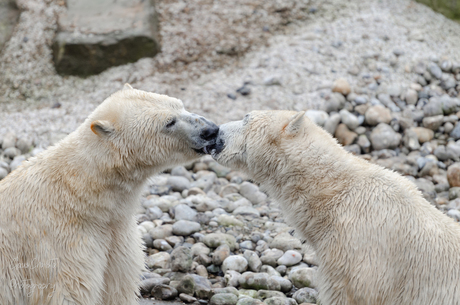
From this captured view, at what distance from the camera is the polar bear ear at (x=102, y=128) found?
136 inches

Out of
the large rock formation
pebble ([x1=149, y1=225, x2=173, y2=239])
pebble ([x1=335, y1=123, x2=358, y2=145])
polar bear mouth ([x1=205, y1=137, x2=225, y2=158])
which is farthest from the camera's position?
the large rock formation

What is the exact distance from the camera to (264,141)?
380cm

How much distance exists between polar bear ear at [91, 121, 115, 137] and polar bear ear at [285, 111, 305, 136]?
4.22 feet

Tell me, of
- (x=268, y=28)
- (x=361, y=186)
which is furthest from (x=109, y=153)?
(x=268, y=28)

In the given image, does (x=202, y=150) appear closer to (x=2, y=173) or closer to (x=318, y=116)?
(x=318, y=116)

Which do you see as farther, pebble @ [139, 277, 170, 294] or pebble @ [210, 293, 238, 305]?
pebble @ [139, 277, 170, 294]

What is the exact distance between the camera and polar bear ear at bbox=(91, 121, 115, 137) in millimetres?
3459

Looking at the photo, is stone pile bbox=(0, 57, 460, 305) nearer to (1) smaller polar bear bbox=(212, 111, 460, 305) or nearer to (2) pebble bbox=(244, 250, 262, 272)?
(2) pebble bbox=(244, 250, 262, 272)

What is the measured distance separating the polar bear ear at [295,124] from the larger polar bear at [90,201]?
570 mm

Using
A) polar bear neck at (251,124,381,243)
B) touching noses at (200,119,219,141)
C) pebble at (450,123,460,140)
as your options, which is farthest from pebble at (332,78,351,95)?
touching noses at (200,119,219,141)

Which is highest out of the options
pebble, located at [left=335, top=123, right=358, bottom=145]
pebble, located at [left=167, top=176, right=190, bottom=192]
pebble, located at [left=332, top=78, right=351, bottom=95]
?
pebble, located at [left=332, top=78, right=351, bottom=95]

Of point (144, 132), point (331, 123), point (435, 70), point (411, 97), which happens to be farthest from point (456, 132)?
point (144, 132)

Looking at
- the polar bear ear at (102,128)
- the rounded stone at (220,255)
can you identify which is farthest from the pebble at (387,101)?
the polar bear ear at (102,128)

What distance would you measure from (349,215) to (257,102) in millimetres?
4399
